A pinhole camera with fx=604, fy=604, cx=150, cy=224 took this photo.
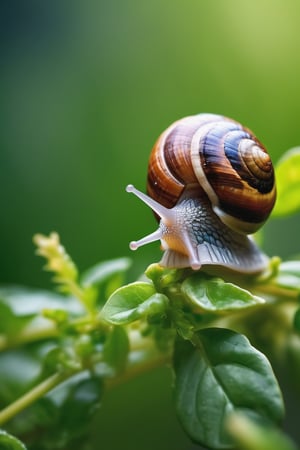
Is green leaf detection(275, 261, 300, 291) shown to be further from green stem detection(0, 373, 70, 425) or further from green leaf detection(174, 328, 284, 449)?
green stem detection(0, 373, 70, 425)

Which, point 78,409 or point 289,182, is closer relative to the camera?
point 78,409

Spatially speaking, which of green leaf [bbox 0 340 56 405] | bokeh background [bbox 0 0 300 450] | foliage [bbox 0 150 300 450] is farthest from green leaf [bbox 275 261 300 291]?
bokeh background [bbox 0 0 300 450]

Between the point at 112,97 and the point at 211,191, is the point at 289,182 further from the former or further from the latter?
the point at 112,97

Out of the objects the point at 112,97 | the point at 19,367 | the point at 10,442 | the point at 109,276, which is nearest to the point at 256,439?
the point at 10,442

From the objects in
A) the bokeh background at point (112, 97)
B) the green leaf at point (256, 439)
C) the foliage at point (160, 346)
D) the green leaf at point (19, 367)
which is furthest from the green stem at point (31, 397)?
the bokeh background at point (112, 97)

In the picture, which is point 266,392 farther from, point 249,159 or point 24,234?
point 24,234

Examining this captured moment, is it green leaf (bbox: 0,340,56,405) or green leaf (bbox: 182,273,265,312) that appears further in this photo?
green leaf (bbox: 0,340,56,405)

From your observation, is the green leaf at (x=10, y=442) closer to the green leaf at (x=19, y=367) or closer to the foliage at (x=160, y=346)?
the foliage at (x=160, y=346)
